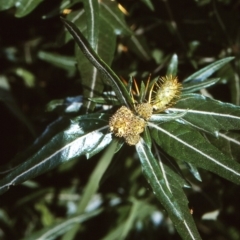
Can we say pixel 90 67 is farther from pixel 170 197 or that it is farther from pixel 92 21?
pixel 170 197

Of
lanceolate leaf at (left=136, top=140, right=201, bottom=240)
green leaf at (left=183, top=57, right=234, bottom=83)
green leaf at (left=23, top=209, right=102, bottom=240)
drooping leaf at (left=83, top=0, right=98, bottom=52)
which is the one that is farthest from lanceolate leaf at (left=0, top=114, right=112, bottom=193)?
green leaf at (left=23, top=209, right=102, bottom=240)

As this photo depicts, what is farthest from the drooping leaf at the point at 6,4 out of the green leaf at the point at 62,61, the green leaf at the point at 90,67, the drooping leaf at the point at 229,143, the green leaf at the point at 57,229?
the green leaf at the point at 57,229

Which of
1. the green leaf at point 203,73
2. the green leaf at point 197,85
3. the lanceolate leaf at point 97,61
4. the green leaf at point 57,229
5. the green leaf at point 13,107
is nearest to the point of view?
the lanceolate leaf at point 97,61

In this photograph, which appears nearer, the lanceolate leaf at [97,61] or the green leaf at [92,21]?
the lanceolate leaf at [97,61]

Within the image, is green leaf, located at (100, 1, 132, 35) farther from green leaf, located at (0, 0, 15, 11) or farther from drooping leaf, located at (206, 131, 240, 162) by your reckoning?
drooping leaf, located at (206, 131, 240, 162)

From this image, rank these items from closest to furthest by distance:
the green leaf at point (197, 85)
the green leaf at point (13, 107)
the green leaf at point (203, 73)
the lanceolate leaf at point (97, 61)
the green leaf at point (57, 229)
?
Answer: the lanceolate leaf at point (97, 61), the green leaf at point (197, 85), the green leaf at point (203, 73), the green leaf at point (13, 107), the green leaf at point (57, 229)

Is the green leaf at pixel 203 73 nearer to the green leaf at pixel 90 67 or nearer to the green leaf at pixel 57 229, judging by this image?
the green leaf at pixel 90 67
